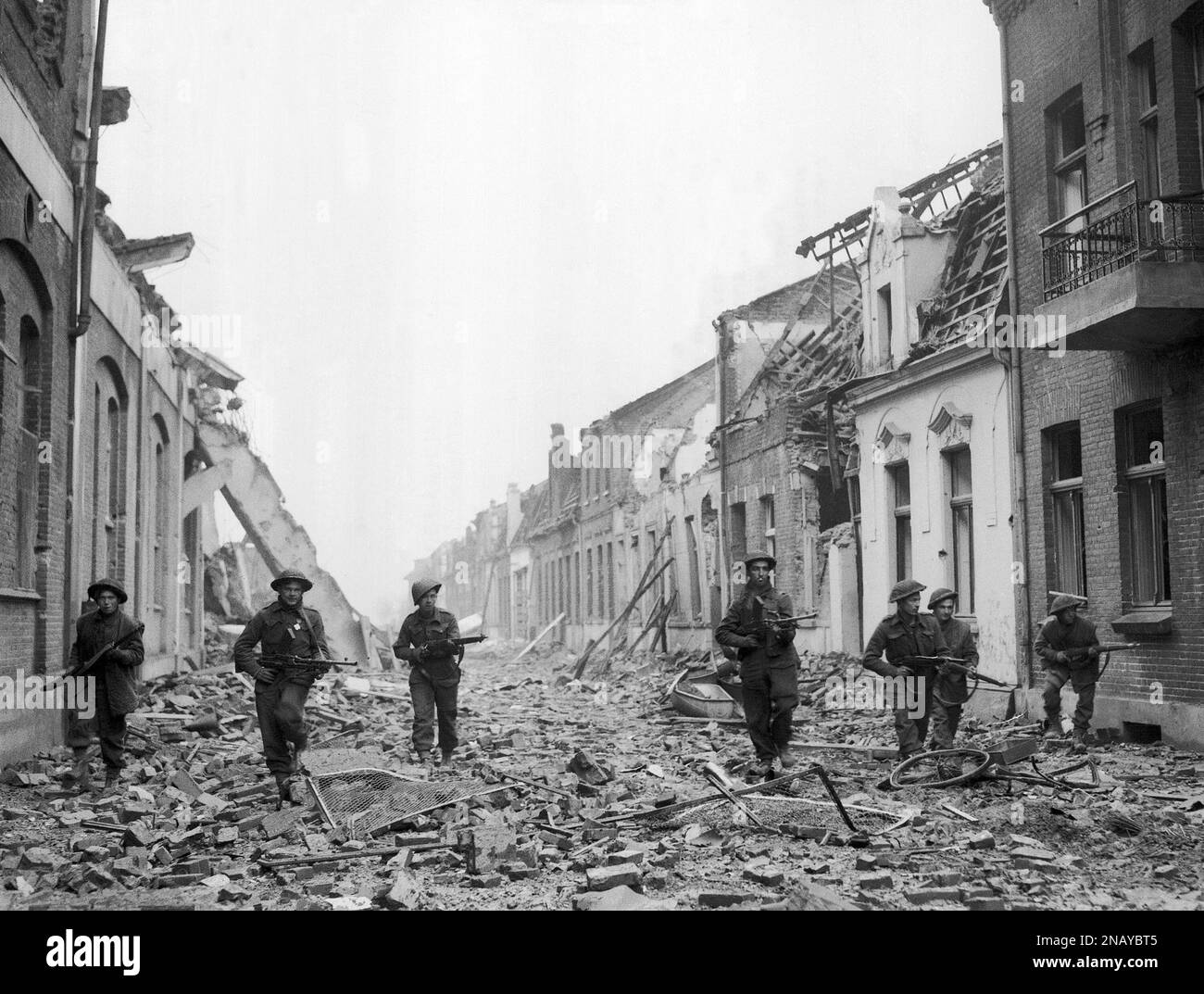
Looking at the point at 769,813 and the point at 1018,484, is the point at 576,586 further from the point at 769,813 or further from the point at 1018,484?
the point at 769,813

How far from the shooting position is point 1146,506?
44.0ft

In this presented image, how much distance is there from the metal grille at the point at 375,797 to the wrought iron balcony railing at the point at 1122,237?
25.6ft

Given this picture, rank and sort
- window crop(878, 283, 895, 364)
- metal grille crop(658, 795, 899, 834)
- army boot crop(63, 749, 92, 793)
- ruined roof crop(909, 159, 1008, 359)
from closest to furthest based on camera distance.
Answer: metal grille crop(658, 795, 899, 834) → army boot crop(63, 749, 92, 793) → ruined roof crop(909, 159, 1008, 359) → window crop(878, 283, 895, 364)

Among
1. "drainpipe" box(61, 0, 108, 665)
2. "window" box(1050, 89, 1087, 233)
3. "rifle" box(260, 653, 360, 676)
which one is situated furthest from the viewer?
"window" box(1050, 89, 1087, 233)

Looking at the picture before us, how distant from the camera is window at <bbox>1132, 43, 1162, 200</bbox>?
1321cm

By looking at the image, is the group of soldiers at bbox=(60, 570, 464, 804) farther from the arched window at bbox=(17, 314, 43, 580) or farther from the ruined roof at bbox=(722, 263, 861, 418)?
the ruined roof at bbox=(722, 263, 861, 418)

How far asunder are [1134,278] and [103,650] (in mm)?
9821

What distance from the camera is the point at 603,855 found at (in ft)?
25.9

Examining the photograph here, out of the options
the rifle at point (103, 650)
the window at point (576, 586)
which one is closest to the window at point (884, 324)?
the rifle at point (103, 650)

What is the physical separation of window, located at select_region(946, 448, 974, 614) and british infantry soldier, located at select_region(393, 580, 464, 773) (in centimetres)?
788

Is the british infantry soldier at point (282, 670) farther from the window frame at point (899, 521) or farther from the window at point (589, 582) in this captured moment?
the window at point (589, 582)

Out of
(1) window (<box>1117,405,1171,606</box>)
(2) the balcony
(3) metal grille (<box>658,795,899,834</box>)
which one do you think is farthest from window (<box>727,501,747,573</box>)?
(3) metal grille (<box>658,795,899,834</box>)
